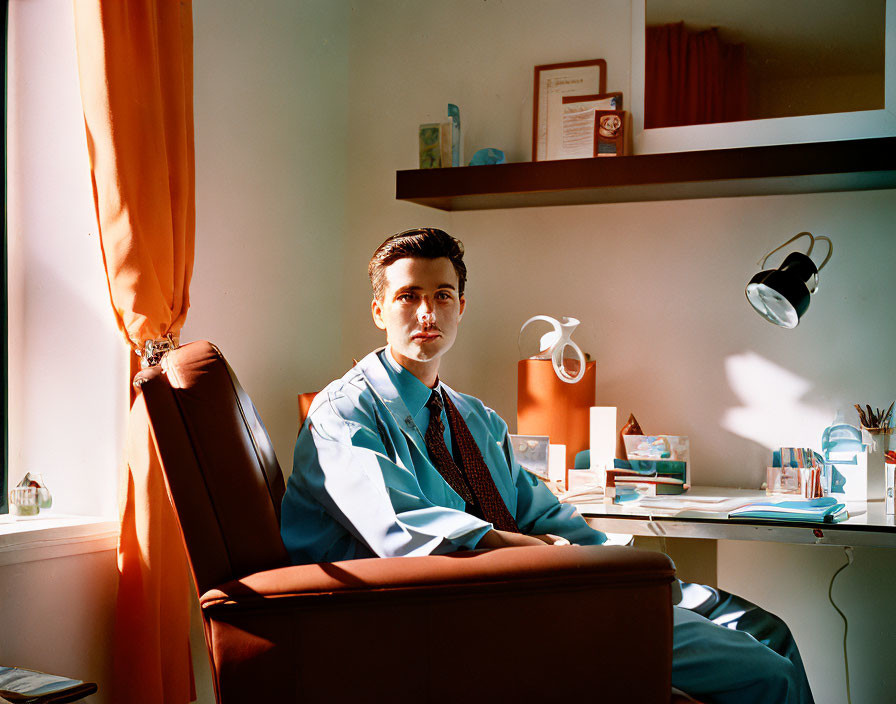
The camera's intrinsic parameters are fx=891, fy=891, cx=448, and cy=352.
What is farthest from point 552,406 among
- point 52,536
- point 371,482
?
point 52,536

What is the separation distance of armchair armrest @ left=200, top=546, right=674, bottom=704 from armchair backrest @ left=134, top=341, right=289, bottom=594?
4.1 inches

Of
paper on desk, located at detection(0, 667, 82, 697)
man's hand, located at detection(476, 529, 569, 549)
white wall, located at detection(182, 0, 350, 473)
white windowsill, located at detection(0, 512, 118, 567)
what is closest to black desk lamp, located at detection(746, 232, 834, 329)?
man's hand, located at detection(476, 529, 569, 549)

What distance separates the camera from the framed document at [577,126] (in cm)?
291

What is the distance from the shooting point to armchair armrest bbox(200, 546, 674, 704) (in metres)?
1.32


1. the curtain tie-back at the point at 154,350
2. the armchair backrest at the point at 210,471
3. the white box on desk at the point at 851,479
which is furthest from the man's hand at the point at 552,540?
the white box on desk at the point at 851,479

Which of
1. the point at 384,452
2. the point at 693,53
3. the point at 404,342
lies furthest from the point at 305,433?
the point at 693,53

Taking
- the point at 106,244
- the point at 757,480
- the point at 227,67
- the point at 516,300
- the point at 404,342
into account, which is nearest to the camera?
the point at 404,342

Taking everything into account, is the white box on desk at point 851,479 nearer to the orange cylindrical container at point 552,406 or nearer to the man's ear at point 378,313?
the orange cylindrical container at point 552,406

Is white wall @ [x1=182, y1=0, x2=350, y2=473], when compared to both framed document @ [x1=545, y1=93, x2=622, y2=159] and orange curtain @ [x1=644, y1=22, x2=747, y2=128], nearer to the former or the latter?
framed document @ [x1=545, y1=93, x2=622, y2=159]

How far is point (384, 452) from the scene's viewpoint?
1.64 m

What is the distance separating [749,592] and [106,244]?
7.31 ft

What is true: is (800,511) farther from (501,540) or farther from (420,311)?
(420,311)

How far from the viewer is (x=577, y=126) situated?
2.94 m

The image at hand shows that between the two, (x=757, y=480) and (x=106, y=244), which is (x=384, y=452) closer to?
(x=106, y=244)
